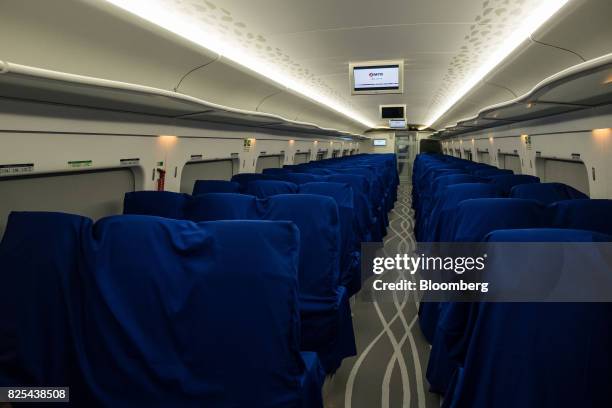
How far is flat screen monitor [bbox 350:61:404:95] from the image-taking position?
5.07m

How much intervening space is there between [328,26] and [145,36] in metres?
1.70

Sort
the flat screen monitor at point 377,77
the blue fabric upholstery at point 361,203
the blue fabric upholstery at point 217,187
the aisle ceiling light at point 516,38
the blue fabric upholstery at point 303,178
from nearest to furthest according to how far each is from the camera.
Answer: the aisle ceiling light at point 516,38 < the blue fabric upholstery at point 217,187 < the blue fabric upholstery at point 361,203 < the flat screen monitor at point 377,77 < the blue fabric upholstery at point 303,178

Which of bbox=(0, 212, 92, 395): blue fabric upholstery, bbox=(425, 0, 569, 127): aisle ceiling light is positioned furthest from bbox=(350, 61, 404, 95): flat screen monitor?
bbox=(0, 212, 92, 395): blue fabric upholstery

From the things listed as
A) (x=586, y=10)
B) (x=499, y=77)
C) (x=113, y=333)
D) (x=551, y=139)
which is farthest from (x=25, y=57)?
(x=551, y=139)

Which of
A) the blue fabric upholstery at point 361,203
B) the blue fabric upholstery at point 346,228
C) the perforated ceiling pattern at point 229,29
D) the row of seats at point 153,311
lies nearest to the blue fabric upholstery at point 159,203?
the blue fabric upholstery at point 346,228

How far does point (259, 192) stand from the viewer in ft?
12.6

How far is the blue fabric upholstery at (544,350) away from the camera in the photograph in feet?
3.92

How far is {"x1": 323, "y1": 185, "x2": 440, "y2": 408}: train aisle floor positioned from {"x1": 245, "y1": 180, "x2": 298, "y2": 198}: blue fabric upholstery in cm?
157

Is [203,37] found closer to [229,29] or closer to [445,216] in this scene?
[229,29]

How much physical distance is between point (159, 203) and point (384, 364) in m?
2.30

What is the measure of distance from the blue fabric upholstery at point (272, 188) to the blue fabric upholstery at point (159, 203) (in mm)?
949

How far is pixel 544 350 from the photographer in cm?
124

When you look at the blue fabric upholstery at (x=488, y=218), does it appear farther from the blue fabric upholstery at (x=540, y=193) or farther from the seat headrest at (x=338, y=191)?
the blue fabric upholstery at (x=540, y=193)

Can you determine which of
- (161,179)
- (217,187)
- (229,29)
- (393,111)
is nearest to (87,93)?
(229,29)
